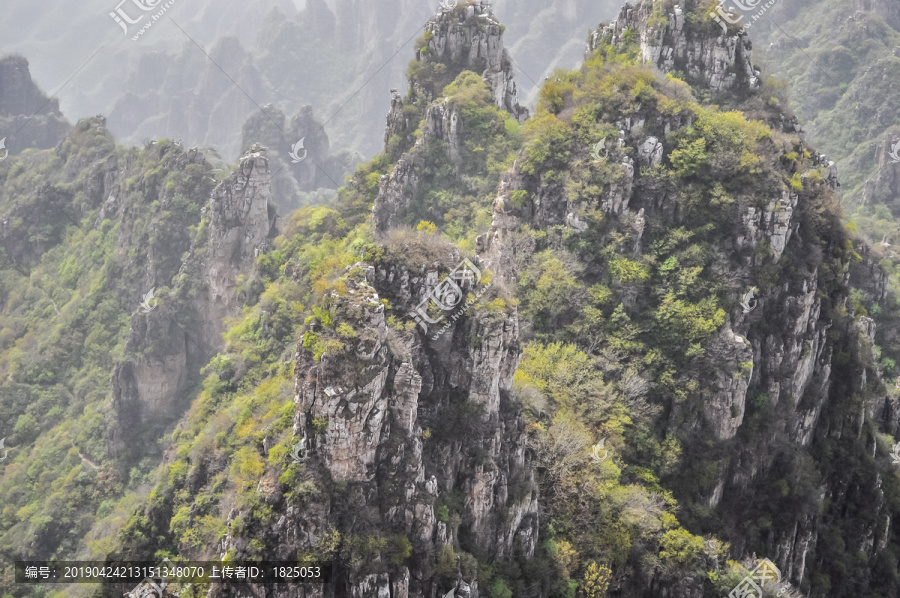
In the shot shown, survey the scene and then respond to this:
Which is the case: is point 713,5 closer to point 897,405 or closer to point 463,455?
point 897,405

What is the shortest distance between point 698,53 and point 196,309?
2220 inches

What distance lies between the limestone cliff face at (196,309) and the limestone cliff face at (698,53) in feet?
133

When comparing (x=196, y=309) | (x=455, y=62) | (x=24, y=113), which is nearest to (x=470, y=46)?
(x=455, y=62)

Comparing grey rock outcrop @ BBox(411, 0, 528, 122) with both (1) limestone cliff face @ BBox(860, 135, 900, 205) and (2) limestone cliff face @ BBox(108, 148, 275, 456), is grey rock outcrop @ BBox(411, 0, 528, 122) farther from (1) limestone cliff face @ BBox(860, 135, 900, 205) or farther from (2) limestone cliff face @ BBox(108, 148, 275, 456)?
(1) limestone cliff face @ BBox(860, 135, 900, 205)

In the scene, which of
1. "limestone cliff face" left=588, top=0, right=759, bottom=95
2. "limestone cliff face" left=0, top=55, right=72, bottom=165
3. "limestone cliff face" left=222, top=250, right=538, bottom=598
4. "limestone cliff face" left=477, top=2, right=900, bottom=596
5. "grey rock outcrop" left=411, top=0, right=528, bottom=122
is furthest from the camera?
"limestone cliff face" left=0, top=55, right=72, bottom=165

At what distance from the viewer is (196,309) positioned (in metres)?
76.2

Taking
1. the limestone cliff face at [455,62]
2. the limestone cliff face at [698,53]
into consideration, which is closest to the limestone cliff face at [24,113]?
the limestone cliff face at [455,62]

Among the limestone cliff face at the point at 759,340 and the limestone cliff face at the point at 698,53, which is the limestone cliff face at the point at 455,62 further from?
the limestone cliff face at the point at 759,340

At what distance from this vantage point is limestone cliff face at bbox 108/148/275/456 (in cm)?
7106

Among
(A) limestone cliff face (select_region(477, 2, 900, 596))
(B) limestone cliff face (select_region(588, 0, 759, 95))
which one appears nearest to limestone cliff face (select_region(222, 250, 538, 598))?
(A) limestone cliff face (select_region(477, 2, 900, 596))

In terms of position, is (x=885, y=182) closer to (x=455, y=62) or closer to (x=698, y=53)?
(x=698, y=53)

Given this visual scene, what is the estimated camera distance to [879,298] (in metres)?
74.3

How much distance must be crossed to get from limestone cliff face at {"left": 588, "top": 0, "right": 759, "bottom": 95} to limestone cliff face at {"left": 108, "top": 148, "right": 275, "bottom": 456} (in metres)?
40.5

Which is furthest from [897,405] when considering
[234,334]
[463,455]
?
[234,334]
